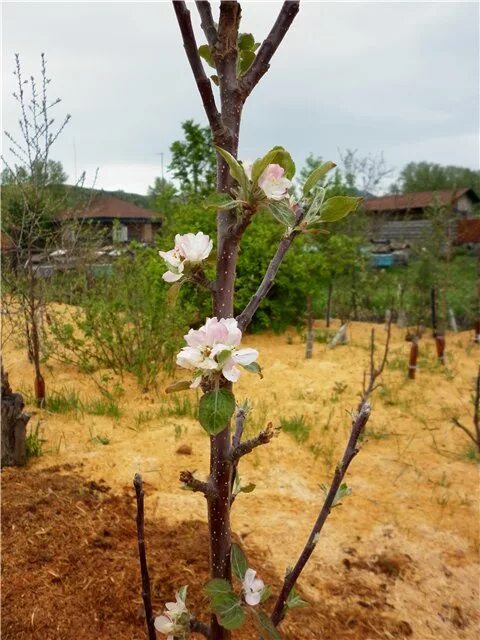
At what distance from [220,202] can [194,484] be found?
0.60 meters

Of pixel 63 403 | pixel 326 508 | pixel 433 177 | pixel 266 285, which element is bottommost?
pixel 63 403

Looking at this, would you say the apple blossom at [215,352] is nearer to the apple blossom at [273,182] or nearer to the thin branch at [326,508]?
the apple blossom at [273,182]

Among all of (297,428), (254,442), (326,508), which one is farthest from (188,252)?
(297,428)

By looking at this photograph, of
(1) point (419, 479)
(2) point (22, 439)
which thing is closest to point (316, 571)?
(1) point (419, 479)

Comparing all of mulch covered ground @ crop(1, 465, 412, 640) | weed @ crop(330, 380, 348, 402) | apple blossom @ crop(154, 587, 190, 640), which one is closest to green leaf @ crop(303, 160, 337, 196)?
apple blossom @ crop(154, 587, 190, 640)

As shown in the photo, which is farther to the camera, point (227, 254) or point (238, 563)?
point (238, 563)

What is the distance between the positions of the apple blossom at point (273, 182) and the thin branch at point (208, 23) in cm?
30

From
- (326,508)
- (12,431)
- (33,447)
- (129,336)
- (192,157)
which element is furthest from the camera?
(192,157)

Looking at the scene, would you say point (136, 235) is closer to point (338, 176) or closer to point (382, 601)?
point (338, 176)

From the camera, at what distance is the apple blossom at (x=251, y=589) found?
3.89 ft

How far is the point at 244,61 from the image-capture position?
45.9 inches

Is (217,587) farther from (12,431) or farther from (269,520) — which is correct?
(12,431)

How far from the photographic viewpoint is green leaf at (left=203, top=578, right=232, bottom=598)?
115cm

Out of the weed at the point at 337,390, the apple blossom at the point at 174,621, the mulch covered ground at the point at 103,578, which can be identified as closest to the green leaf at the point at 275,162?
the apple blossom at the point at 174,621
